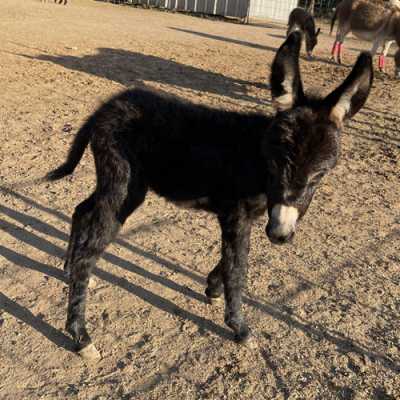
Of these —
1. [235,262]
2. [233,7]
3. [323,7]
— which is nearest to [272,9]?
[233,7]

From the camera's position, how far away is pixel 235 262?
2.95 metres

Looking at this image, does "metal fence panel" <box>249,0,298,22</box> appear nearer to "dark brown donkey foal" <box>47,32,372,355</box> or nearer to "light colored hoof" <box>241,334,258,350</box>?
"dark brown donkey foal" <box>47,32,372,355</box>

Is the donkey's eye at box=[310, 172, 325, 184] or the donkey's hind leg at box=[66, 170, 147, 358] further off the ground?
the donkey's eye at box=[310, 172, 325, 184]

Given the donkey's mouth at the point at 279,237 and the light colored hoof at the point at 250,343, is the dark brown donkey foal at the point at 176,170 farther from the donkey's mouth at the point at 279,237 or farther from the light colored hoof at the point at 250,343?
the donkey's mouth at the point at 279,237

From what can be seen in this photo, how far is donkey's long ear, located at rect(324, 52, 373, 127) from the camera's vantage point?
2.45 m

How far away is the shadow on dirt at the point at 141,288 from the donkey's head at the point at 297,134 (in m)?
1.08

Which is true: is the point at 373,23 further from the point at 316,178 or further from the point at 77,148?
the point at 316,178

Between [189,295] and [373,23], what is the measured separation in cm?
1332

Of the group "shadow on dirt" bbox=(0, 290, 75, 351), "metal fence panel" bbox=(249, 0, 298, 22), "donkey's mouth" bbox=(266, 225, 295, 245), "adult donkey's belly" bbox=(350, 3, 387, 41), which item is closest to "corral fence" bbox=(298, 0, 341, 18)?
"metal fence panel" bbox=(249, 0, 298, 22)

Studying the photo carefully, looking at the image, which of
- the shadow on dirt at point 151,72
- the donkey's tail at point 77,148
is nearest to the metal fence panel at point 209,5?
the shadow on dirt at point 151,72

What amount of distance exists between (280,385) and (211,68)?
9.95 metres

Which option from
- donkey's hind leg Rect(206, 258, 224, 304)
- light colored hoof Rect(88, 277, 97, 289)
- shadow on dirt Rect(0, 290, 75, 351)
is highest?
donkey's hind leg Rect(206, 258, 224, 304)

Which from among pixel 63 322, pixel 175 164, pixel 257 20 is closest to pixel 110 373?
pixel 63 322

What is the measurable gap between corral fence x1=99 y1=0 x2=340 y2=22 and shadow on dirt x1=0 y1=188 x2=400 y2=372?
25.9 m
